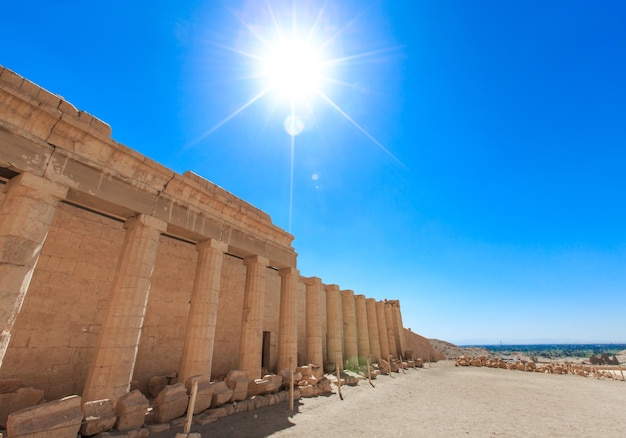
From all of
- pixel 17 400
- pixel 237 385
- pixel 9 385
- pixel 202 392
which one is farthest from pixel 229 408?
pixel 9 385

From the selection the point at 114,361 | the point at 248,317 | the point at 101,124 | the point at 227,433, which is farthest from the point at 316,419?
the point at 101,124

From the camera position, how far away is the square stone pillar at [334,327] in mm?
18609

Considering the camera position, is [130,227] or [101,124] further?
[130,227]

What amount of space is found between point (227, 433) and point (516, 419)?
952cm

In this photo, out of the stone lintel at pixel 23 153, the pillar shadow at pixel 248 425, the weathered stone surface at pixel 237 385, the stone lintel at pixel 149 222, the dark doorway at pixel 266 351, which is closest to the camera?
the stone lintel at pixel 23 153

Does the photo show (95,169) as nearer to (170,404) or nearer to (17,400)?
(17,400)

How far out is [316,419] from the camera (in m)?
8.76

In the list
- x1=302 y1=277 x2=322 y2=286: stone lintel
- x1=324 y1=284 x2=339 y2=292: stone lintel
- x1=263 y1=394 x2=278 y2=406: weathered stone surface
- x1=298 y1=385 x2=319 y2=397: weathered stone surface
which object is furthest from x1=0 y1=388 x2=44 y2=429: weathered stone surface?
x1=324 y1=284 x2=339 y2=292: stone lintel

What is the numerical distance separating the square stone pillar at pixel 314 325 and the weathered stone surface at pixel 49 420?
37.8ft

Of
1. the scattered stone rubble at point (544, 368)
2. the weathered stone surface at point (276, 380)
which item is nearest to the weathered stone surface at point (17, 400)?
the weathered stone surface at point (276, 380)

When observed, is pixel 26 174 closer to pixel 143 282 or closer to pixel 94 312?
pixel 143 282

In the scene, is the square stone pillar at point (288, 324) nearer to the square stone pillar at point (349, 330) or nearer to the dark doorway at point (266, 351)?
the dark doorway at point (266, 351)

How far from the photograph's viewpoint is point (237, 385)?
30.4 ft

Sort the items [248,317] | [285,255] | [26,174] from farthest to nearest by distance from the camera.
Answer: [285,255] → [248,317] → [26,174]
